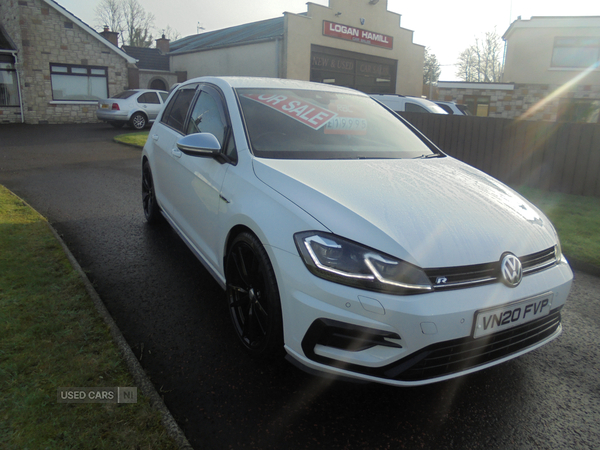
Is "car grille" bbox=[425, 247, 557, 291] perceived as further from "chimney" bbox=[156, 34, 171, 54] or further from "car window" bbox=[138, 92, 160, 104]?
"chimney" bbox=[156, 34, 171, 54]

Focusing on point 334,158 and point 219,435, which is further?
point 334,158

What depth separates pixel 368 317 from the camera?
2.12 m

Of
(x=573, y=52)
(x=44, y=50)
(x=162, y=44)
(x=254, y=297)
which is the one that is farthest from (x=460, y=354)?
(x=162, y=44)

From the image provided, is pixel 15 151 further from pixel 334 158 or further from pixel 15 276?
pixel 334 158

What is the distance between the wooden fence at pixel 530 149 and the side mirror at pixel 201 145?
8113mm

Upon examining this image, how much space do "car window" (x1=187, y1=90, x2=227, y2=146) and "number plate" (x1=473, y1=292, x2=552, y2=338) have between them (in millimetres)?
2126

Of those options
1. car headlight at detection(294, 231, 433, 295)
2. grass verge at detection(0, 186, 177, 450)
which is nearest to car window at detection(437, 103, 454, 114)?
grass verge at detection(0, 186, 177, 450)

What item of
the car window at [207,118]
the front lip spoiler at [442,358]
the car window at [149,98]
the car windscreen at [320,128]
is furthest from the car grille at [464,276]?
the car window at [149,98]

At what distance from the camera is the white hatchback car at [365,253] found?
2145 mm

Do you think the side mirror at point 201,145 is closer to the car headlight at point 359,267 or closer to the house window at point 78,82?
the car headlight at point 359,267

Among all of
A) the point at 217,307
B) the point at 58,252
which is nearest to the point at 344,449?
the point at 217,307

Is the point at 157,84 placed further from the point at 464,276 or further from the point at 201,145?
the point at 464,276

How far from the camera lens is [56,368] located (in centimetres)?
261

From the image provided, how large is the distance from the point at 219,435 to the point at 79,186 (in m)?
7.10
